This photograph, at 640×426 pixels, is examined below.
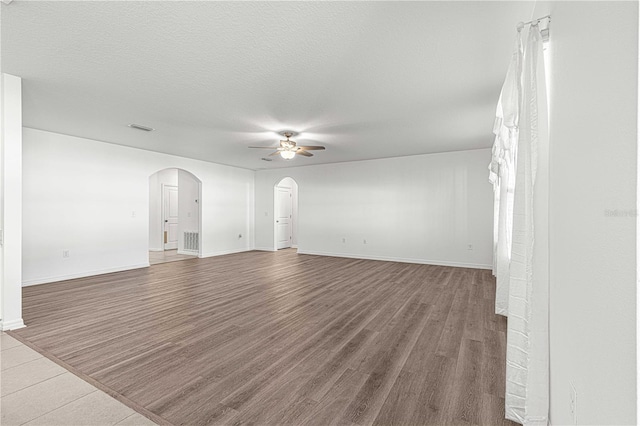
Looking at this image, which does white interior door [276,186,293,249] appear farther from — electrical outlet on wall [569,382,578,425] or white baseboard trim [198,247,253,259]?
electrical outlet on wall [569,382,578,425]

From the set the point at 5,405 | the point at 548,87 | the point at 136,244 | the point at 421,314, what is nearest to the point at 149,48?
the point at 5,405

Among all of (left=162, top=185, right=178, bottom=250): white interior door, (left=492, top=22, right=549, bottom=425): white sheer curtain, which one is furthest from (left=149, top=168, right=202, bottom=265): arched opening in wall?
(left=492, top=22, right=549, bottom=425): white sheer curtain

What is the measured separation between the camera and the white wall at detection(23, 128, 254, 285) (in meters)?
4.93

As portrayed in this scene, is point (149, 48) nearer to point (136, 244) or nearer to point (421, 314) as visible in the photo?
point (421, 314)

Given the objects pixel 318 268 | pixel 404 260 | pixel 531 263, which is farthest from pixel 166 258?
pixel 531 263

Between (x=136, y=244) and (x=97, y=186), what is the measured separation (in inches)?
56.7

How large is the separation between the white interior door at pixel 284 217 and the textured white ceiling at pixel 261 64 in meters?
4.85

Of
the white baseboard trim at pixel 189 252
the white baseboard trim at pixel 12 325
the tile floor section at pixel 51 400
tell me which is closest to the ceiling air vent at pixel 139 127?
the white baseboard trim at pixel 12 325

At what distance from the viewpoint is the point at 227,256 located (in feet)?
26.9

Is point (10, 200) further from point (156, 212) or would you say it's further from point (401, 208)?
point (401, 208)

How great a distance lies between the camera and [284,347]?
8.60 ft

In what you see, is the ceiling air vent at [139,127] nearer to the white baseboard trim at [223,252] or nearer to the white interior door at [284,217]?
the white baseboard trim at [223,252]

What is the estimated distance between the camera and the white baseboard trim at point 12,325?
3.05 m

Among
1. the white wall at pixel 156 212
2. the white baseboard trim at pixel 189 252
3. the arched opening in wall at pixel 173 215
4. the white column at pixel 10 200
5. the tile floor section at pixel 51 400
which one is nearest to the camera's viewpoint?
the tile floor section at pixel 51 400
